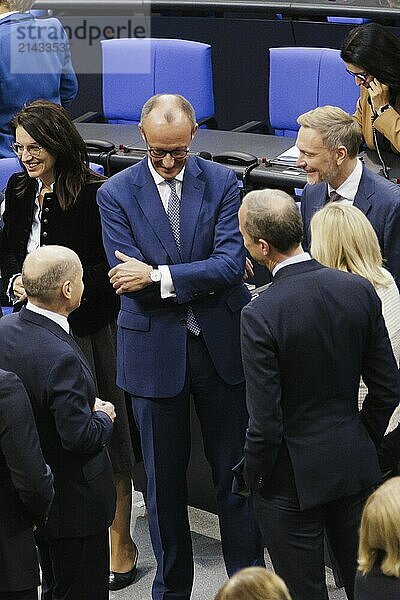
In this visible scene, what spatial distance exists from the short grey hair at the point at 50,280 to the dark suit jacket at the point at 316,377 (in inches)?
19.6

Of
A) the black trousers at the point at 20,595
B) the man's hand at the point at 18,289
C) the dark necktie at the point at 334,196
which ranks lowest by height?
the black trousers at the point at 20,595

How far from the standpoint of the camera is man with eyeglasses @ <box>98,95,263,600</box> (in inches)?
127

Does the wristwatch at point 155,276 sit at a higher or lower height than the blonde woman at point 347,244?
lower

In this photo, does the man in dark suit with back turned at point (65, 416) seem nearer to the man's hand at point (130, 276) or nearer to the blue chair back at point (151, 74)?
the man's hand at point (130, 276)

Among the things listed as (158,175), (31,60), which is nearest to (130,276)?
(158,175)

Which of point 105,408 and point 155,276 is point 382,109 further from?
point 105,408

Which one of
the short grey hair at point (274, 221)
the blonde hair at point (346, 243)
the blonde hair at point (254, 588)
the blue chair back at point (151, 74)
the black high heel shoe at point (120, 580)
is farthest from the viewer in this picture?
the blue chair back at point (151, 74)

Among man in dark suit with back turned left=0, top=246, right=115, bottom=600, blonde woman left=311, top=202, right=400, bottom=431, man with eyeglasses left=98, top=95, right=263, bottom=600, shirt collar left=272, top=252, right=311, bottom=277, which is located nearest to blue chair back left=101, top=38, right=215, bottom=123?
man with eyeglasses left=98, top=95, right=263, bottom=600

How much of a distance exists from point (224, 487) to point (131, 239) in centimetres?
87

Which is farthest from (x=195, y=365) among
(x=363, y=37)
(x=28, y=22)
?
(x=28, y=22)

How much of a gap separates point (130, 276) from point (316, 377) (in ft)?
2.43

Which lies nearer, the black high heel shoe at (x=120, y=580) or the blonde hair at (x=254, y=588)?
the blonde hair at (x=254, y=588)

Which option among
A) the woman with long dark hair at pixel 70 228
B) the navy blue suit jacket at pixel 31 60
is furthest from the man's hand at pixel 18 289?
the navy blue suit jacket at pixel 31 60

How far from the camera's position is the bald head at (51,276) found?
2795mm
